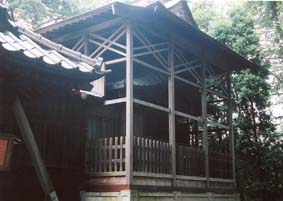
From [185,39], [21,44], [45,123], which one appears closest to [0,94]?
[21,44]

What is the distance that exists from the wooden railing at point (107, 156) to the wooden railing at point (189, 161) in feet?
7.42

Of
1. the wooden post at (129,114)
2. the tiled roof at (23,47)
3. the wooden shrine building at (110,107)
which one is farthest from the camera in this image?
the wooden post at (129,114)

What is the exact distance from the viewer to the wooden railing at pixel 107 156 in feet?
→ 34.2

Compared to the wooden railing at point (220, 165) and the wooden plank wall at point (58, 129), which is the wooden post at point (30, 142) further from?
the wooden railing at point (220, 165)

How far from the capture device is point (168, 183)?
11.8m

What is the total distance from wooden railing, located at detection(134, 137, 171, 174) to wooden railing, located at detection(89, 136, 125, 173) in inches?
15.3

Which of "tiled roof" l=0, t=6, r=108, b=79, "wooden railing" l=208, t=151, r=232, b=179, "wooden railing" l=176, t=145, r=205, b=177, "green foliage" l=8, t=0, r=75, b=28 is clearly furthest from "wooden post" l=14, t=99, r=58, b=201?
"green foliage" l=8, t=0, r=75, b=28

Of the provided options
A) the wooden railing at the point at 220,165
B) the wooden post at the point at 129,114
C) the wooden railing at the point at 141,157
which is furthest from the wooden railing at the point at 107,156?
the wooden railing at the point at 220,165

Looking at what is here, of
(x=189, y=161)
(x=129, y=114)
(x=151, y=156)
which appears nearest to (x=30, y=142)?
(x=129, y=114)

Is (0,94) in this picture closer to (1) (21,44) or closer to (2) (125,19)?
(1) (21,44)

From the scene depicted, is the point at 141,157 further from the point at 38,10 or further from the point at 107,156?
the point at 38,10

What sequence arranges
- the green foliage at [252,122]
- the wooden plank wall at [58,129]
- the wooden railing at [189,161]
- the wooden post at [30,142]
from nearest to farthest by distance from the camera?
the wooden post at [30,142] → the wooden plank wall at [58,129] → the wooden railing at [189,161] → the green foliage at [252,122]

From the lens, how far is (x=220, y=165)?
14609 mm

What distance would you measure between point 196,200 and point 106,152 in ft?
12.6
